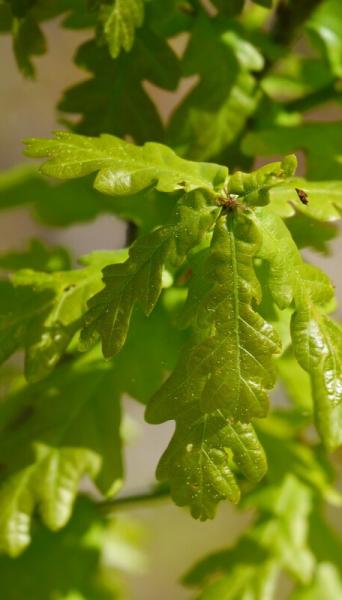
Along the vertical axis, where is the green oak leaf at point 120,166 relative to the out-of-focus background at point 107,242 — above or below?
above

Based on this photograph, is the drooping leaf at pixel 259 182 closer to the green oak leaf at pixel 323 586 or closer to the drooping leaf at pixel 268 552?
the drooping leaf at pixel 268 552

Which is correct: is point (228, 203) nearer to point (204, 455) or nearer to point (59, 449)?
point (204, 455)

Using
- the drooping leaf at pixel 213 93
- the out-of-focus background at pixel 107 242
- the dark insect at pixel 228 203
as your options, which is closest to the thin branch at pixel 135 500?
the drooping leaf at pixel 213 93

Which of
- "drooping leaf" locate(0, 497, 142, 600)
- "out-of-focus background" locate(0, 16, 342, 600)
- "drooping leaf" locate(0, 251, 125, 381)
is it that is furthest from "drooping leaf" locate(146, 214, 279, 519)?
"out-of-focus background" locate(0, 16, 342, 600)

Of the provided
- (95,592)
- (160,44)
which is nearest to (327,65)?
(160,44)

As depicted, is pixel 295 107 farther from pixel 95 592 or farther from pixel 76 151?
pixel 95 592
